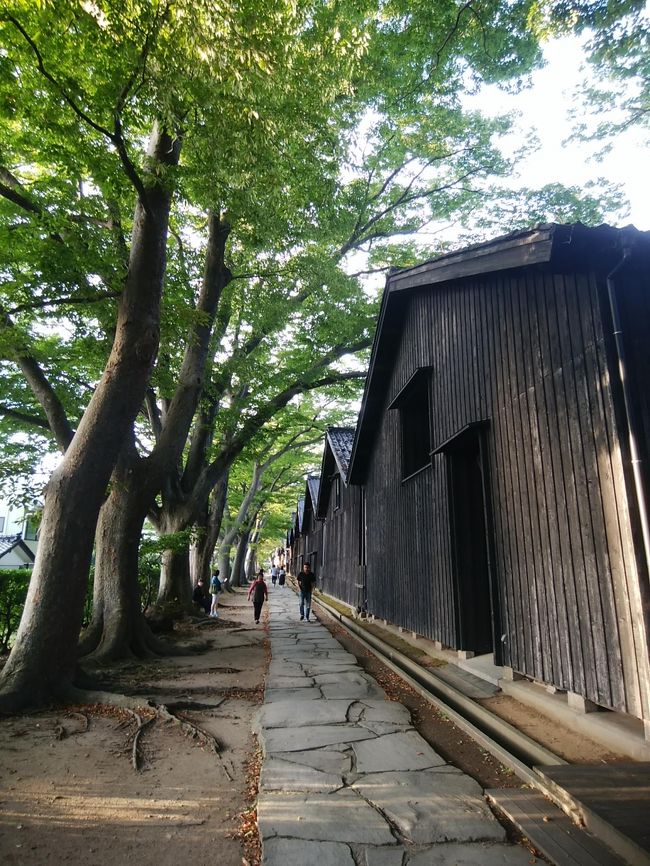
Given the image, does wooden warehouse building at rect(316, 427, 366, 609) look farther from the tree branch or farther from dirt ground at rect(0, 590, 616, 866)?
the tree branch

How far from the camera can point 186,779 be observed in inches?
156

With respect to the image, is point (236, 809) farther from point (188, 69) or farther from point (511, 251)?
point (188, 69)

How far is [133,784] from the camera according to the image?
12.6ft

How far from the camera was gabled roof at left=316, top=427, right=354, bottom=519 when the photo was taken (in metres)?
18.2

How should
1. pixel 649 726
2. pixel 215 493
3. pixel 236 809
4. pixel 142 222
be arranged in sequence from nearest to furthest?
pixel 236 809, pixel 649 726, pixel 142 222, pixel 215 493

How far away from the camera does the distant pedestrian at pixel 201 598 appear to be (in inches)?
626

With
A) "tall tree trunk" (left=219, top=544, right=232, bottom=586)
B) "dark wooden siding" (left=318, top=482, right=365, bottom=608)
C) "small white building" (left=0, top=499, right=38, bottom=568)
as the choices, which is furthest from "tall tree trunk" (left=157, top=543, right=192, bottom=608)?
"small white building" (left=0, top=499, right=38, bottom=568)

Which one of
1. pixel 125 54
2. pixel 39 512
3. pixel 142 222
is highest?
pixel 125 54

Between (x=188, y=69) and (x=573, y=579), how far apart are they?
6845mm

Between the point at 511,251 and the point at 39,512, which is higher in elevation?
the point at 511,251

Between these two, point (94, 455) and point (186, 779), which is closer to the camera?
point (186, 779)

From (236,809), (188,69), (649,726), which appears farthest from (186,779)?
(188,69)

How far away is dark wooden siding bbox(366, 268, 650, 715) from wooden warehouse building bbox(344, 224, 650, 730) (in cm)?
2

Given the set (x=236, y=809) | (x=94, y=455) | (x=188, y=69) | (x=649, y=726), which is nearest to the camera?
(x=236, y=809)
